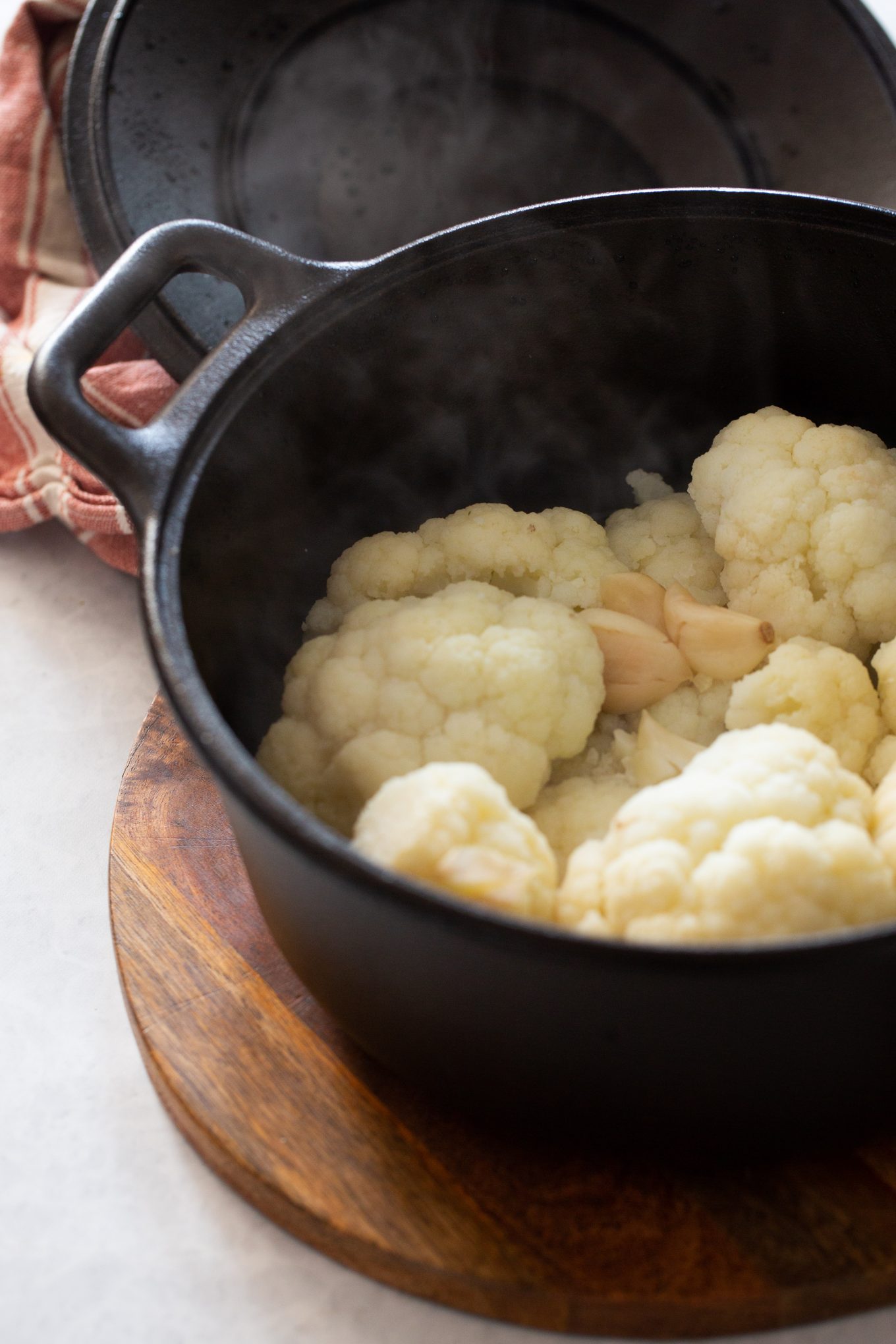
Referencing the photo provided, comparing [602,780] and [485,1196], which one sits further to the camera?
[602,780]

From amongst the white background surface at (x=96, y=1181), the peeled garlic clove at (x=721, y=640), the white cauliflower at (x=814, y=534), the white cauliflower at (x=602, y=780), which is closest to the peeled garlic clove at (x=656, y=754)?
the white cauliflower at (x=602, y=780)

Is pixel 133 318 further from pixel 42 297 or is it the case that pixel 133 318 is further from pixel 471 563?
pixel 42 297

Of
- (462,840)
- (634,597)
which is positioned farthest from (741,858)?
(634,597)

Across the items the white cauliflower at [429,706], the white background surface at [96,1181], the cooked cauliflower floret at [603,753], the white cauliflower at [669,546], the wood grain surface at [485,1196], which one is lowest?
the white background surface at [96,1181]

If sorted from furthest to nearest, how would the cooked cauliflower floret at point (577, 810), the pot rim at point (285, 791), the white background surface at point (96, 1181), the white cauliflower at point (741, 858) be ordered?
the cooked cauliflower floret at point (577, 810) → the white background surface at point (96, 1181) → the white cauliflower at point (741, 858) → the pot rim at point (285, 791)

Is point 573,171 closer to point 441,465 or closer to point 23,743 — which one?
point 441,465

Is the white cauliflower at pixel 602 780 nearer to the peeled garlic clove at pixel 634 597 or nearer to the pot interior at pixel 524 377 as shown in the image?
the peeled garlic clove at pixel 634 597
